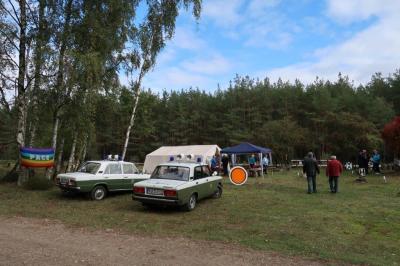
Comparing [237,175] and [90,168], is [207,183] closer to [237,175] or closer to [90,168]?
[90,168]

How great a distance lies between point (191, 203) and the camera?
1215cm

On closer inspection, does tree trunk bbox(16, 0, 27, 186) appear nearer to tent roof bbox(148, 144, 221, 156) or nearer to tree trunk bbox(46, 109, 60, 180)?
tree trunk bbox(46, 109, 60, 180)

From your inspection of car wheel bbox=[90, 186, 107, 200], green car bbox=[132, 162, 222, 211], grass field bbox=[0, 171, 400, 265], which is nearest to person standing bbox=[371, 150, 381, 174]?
grass field bbox=[0, 171, 400, 265]

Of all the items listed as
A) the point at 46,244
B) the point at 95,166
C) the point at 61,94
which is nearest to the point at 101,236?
the point at 46,244

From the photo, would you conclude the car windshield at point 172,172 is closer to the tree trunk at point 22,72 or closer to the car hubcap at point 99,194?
the car hubcap at point 99,194

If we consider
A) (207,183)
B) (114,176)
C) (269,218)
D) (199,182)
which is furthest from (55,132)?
(269,218)

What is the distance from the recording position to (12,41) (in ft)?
54.6

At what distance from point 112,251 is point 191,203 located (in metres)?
5.07

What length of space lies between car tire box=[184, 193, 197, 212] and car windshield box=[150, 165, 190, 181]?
61 centimetres

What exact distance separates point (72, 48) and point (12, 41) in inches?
99.9

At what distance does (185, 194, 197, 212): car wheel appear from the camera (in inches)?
470

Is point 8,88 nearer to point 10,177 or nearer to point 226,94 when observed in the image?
point 10,177

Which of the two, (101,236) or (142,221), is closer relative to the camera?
(101,236)

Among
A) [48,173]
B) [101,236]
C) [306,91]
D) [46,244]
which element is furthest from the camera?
[306,91]
